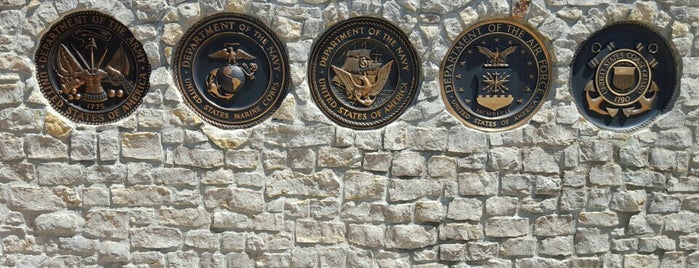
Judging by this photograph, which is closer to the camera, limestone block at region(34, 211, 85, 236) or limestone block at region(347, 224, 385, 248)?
limestone block at region(34, 211, 85, 236)

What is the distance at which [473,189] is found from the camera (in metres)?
4.48

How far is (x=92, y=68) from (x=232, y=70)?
1.08m

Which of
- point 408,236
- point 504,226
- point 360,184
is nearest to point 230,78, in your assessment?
point 360,184

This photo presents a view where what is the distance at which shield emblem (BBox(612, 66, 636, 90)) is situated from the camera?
448 centimetres

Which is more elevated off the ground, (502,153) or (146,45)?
(146,45)

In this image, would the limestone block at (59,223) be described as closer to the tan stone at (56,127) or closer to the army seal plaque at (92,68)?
the tan stone at (56,127)

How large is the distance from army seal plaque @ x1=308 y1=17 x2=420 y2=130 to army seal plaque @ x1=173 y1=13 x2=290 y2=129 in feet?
1.03

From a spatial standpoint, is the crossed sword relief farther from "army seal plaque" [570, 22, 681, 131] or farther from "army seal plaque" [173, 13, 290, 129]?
"army seal plaque" [570, 22, 681, 131]

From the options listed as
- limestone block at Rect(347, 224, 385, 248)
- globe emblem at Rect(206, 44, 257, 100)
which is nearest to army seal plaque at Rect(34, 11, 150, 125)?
globe emblem at Rect(206, 44, 257, 100)

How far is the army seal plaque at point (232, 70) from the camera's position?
4312 mm

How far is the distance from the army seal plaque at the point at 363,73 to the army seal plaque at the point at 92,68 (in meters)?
1.39

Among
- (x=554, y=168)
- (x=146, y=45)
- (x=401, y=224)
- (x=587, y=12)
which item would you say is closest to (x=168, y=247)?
(x=146, y=45)

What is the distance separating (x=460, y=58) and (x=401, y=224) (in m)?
1.40

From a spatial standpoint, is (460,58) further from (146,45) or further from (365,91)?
(146,45)
